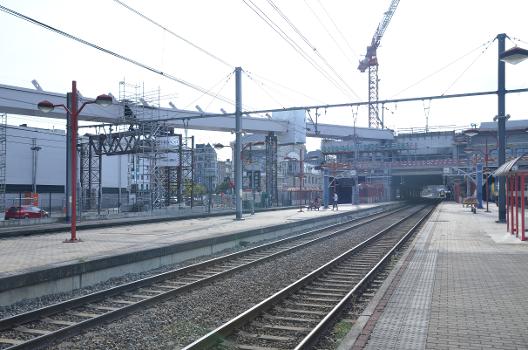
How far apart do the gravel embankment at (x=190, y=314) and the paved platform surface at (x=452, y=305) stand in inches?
92.5

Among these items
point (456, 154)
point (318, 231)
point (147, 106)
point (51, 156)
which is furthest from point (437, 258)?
point (456, 154)

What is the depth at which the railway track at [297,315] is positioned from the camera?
22.7 ft

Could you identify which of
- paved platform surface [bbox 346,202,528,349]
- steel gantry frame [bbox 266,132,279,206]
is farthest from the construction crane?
paved platform surface [bbox 346,202,528,349]

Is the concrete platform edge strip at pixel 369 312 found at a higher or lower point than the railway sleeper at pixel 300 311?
higher

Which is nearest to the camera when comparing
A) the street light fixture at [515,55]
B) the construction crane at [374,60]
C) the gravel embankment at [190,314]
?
the gravel embankment at [190,314]

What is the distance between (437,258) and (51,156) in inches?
2052

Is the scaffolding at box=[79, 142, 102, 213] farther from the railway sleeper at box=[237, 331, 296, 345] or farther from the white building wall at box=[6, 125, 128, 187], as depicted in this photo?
the railway sleeper at box=[237, 331, 296, 345]

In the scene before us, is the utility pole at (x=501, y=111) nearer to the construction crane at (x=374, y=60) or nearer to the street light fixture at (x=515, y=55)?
the street light fixture at (x=515, y=55)

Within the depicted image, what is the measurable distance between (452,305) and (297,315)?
2585 mm

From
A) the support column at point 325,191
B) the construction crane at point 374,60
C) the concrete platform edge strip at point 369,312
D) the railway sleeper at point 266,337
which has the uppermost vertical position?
the construction crane at point 374,60

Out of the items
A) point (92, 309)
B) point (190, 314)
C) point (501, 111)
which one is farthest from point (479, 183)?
point (92, 309)

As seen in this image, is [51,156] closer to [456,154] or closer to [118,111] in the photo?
[118,111]

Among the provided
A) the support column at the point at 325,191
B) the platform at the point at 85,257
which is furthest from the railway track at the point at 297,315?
the support column at the point at 325,191

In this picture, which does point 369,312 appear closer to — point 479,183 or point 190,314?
point 190,314
